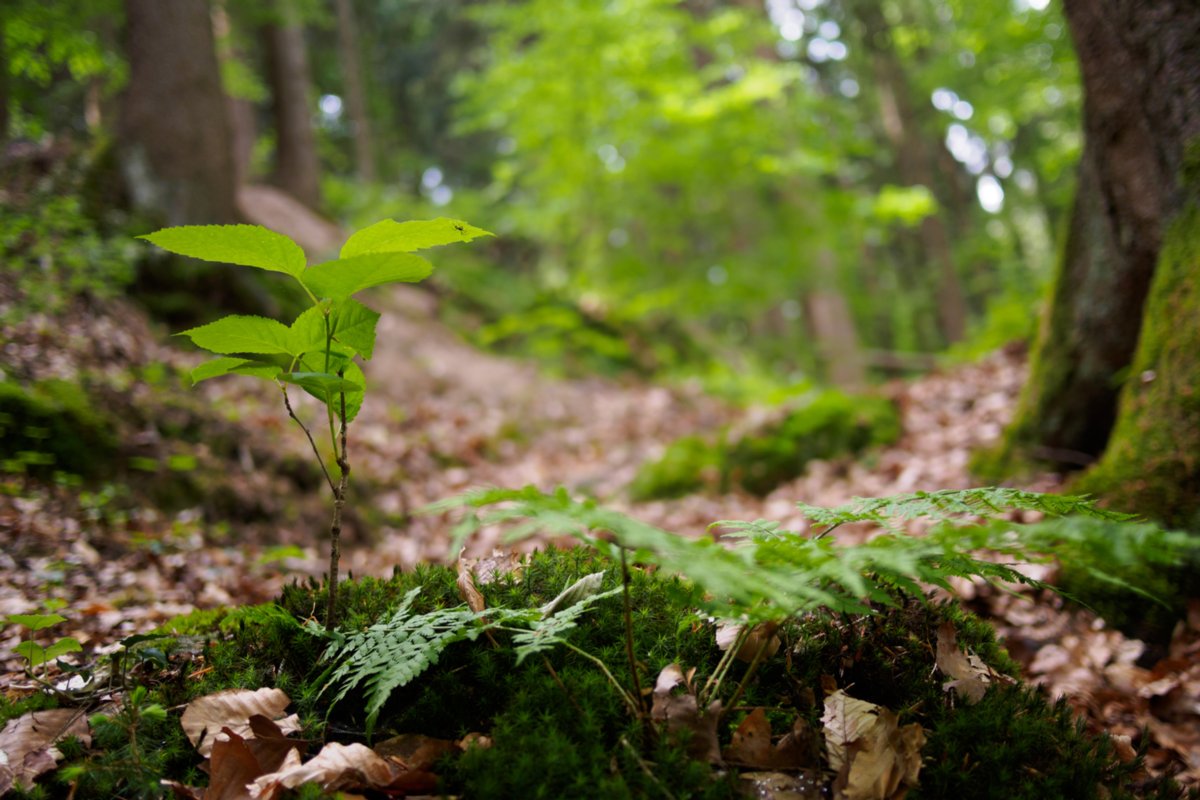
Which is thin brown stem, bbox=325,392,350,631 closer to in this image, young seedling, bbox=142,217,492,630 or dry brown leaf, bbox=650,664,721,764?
young seedling, bbox=142,217,492,630

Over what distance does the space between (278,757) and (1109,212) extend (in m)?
4.47

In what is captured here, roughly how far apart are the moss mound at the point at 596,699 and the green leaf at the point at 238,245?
93 cm

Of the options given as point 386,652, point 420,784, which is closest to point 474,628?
point 386,652

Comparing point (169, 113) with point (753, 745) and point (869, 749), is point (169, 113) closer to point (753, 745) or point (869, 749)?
point (753, 745)

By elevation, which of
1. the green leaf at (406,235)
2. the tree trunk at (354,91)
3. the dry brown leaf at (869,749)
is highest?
the tree trunk at (354,91)

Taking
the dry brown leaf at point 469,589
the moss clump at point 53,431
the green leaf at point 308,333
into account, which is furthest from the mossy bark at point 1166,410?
the moss clump at point 53,431

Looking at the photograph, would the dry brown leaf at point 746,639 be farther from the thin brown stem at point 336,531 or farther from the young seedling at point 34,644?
the young seedling at point 34,644

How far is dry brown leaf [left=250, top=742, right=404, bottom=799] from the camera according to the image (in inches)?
54.2

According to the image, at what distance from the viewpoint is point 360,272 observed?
4.88 ft

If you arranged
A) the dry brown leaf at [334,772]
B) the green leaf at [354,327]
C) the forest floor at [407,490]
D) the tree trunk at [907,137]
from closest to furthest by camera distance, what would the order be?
1. the dry brown leaf at [334,772]
2. the green leaf at [354,327]
3. the forest floor at [407,490]
4. the tree trunk at [907,137]

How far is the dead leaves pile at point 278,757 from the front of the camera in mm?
1402

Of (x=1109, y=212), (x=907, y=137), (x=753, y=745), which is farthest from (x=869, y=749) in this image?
(x=907, y=137)

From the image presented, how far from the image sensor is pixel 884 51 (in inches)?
573

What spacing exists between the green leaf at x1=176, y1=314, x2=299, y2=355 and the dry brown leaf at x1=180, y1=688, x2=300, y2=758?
813 millimetres
